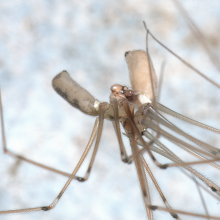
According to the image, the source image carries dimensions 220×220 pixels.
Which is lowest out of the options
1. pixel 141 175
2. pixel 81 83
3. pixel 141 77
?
pixel 141 175

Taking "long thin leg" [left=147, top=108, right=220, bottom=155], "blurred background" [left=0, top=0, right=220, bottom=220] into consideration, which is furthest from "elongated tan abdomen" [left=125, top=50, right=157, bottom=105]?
"blurred background" [left=0, top=0, right=220, bottom=220]

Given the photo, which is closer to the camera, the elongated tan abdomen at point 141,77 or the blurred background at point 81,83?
the elongated tan abdomen at point 141,77

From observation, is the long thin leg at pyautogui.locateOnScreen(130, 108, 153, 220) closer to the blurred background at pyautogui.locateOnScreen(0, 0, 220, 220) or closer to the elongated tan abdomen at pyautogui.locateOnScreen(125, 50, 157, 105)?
the elongated tan abdomen at pyautogui.locateOnScreen(125, 50, 157, 105)

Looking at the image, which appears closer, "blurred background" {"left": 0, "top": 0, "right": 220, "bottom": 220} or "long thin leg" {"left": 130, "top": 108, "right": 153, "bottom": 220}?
"long thin leg" {"left": 130, "top": 108, "right": 153, "bottom": 220}

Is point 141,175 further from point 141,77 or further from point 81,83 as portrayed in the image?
point 81,83

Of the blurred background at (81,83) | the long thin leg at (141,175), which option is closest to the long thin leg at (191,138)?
the long thin leg at (141,175)

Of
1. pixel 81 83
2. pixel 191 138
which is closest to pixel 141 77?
pixel 191 138

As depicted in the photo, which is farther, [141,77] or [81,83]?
[81,83]

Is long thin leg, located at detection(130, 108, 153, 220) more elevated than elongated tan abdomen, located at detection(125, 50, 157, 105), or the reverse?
elongated tan abdomen, located at detection(125, 50, 157, 105)

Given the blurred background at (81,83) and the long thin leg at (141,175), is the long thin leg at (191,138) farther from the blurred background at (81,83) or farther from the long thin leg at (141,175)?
the blurred background at (81,83)
